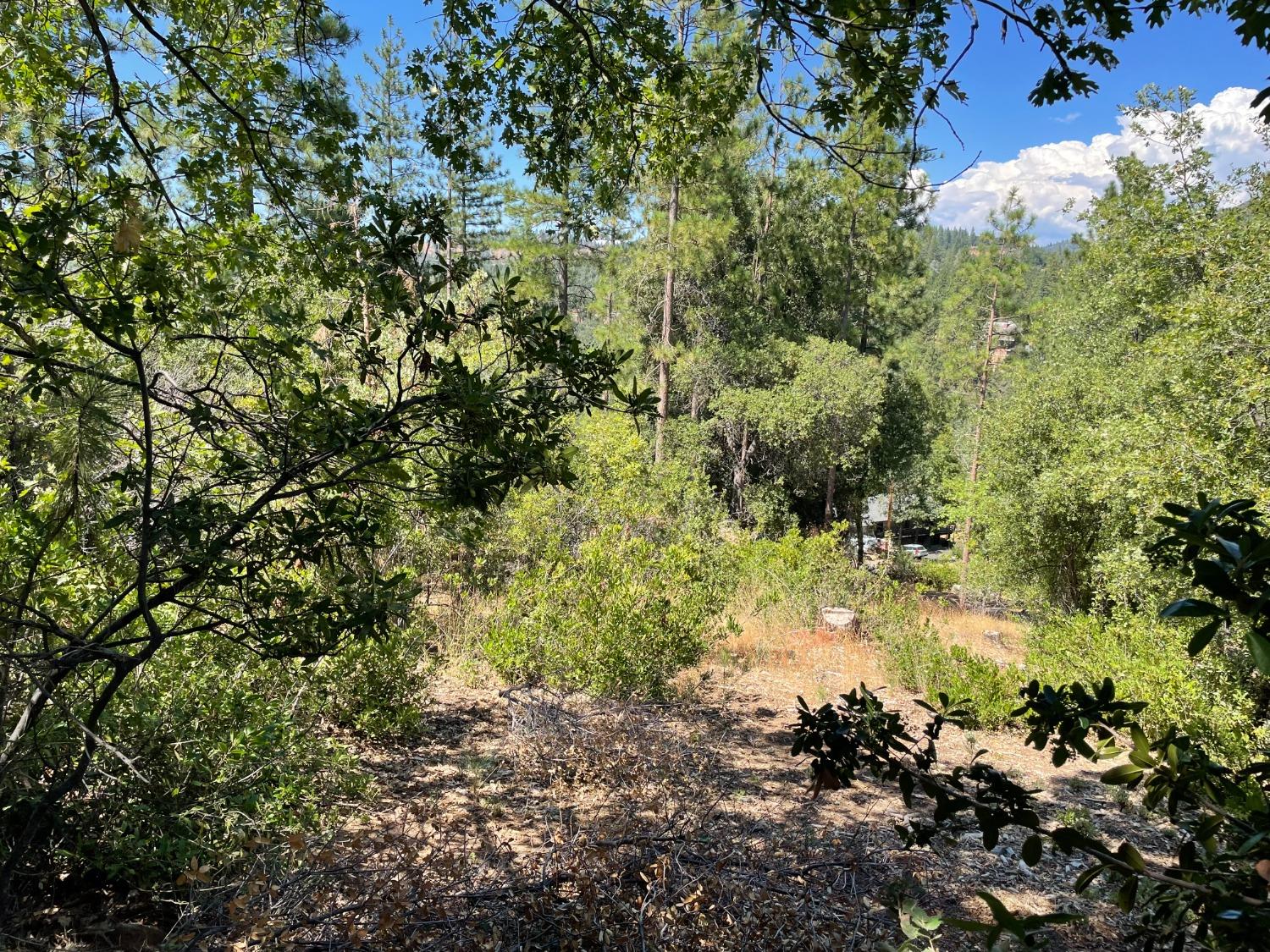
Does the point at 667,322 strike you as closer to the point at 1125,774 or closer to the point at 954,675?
the point at 954,675

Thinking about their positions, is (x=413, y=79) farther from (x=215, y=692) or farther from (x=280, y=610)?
(x=215, y=692)

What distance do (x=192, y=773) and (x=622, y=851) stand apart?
175 cm

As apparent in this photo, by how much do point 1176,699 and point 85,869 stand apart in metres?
7.01

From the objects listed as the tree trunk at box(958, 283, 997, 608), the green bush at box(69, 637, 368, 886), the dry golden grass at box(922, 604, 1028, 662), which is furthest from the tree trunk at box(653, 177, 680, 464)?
the green bush at box(69, 637, 368, 886)

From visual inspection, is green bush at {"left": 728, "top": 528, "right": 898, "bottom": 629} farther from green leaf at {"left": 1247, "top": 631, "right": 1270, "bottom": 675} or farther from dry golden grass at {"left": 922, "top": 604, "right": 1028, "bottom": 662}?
green leaf at {"left": 1247, "top": 631, "right": 1270, "bottom": 675}

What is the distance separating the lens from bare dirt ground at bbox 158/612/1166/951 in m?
2.12

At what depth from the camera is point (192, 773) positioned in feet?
8.87

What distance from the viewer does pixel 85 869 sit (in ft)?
8.04

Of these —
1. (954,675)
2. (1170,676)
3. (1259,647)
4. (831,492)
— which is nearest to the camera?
(1259,647)

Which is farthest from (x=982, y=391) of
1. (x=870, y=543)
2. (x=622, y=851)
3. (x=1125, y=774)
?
(x=1125, y=774)

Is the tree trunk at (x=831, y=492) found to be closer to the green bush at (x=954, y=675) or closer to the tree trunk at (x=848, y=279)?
the tree trunk at (x=848, y=279)

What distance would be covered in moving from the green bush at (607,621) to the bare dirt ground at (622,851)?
313mm

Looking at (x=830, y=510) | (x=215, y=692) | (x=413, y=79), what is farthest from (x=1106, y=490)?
(x=830, y=510)

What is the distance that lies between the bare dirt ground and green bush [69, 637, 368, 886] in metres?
0.19
